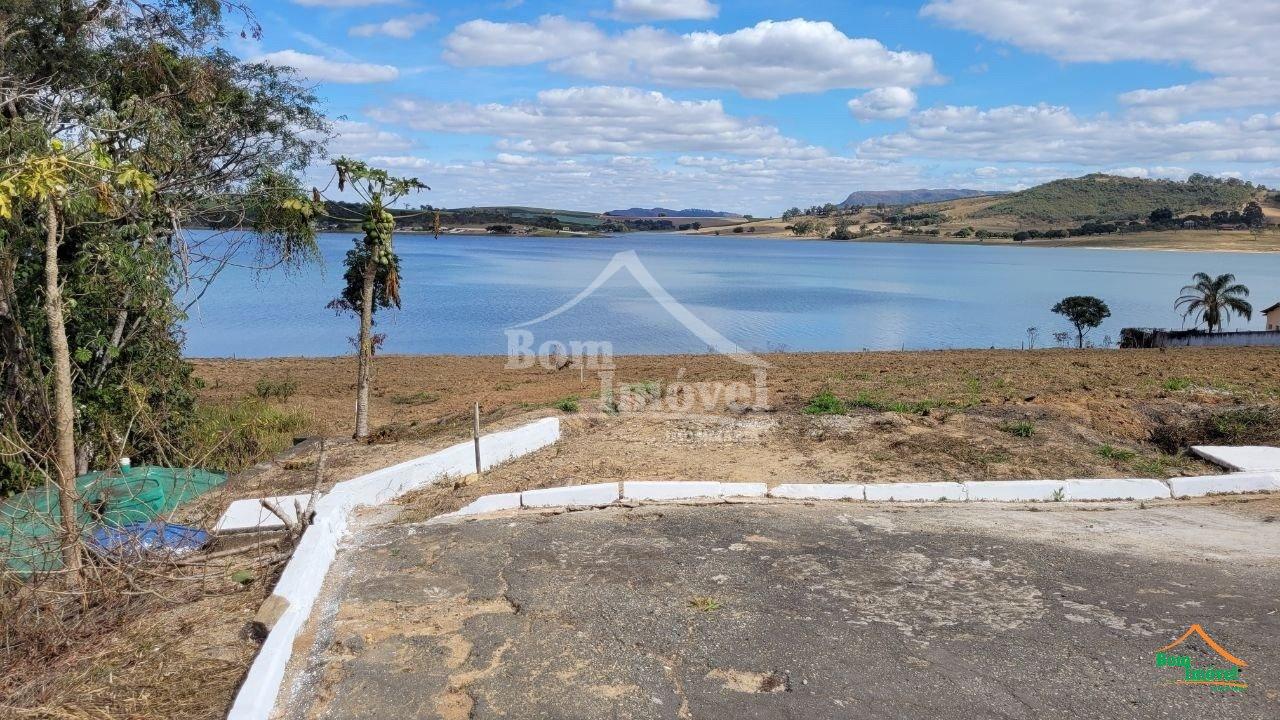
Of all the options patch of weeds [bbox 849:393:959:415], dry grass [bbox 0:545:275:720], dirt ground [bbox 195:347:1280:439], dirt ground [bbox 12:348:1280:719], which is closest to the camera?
dry grass [bbox 0:545:275:720]

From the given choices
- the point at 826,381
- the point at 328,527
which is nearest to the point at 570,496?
the point at 328,527

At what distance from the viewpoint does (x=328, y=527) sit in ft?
20.7

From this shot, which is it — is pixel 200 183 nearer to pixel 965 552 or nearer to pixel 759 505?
pixel 759 505

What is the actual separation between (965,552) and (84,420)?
31.4ft

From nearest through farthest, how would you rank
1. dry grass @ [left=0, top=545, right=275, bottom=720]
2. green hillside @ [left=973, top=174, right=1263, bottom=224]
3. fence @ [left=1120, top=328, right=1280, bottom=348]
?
dry grass @ [left=0, top=545, right=275, bottom=720]
fence @ [left=1120, top=328, right=1280, bottom=348]
green hillside @ [left=973, top=174, right=1263, bottom=224]

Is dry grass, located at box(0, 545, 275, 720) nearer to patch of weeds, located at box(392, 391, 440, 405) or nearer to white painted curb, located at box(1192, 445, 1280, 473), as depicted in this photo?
white painted curb, located at box(1192, 445, 1280, 473)

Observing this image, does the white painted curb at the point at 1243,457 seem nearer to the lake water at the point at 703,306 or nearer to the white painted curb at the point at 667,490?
the white painted curb at the point at 667,490

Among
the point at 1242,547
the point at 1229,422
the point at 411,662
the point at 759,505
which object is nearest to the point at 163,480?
the point at 411,662

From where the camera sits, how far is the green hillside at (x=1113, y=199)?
148250 millimetres

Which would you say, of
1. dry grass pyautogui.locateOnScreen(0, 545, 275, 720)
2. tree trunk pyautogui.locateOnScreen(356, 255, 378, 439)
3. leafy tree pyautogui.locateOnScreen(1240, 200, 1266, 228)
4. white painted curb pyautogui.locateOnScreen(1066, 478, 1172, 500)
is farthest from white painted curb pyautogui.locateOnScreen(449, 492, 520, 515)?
leafy tree pyautogui.locateOnScreen(1240, 200, 1266, 228)

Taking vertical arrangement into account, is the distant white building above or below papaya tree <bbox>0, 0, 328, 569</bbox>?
below

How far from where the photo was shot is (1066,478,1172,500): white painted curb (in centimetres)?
789

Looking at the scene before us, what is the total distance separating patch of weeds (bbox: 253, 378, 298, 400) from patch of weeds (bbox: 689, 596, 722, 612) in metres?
13.0

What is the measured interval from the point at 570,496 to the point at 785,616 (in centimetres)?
294
